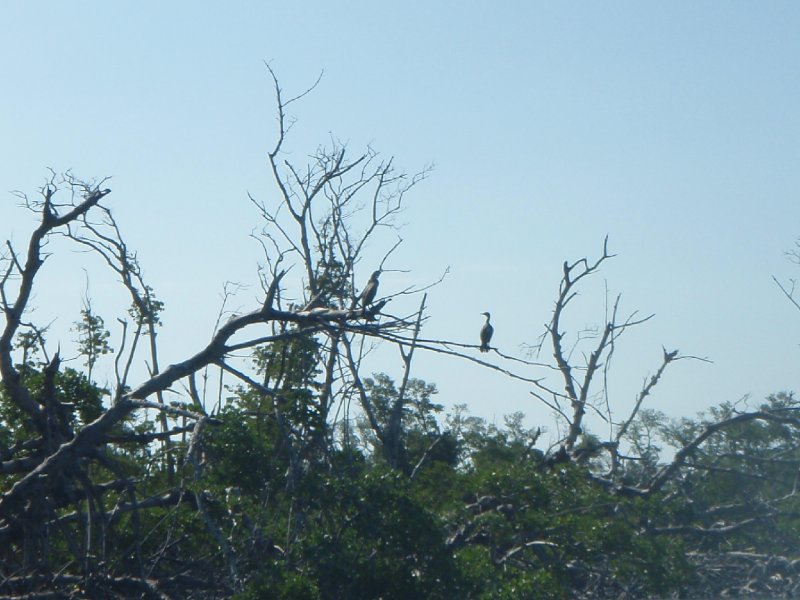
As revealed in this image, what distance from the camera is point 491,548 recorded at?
14414 mm

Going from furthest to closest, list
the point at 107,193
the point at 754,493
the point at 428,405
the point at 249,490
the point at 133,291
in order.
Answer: the point at 754,493 → the point at 428,405 → the point at 133,291 → the point at 249,490 → the point at 107,193

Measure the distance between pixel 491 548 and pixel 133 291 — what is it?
878 centimetres

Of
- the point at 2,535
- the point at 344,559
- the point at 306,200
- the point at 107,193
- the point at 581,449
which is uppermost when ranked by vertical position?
the point at 306,200

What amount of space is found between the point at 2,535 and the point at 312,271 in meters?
12.3

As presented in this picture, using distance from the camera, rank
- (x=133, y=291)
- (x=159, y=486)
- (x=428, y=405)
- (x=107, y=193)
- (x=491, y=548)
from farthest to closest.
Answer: (x=428, y=405)
(x=133, y=291)
(x=491, y=548)
(x=159, y=486)
(x=107, y=193)

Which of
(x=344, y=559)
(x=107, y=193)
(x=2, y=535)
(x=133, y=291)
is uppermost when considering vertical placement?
(x=133, y=291)

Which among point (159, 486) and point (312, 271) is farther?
point (312, 271)

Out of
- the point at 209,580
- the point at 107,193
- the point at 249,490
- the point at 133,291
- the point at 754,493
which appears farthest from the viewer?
the point at 754,493

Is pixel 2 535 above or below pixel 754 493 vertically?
below

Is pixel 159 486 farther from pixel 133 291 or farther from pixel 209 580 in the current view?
pixel 133 291

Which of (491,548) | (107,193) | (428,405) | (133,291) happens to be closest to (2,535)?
(107,193)

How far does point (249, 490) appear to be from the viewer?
426 inches

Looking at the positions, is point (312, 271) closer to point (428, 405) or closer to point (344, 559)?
point (428, 405)

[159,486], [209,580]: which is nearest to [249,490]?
[209,580]
